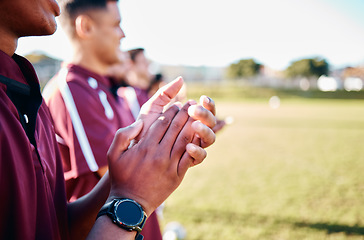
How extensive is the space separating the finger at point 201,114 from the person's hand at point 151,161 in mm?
50

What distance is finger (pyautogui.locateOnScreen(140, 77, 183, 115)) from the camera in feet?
3.65

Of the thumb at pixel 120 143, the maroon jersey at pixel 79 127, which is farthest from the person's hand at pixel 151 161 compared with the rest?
the maroon jersey at pixel 79 127

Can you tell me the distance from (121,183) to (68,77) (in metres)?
1.45

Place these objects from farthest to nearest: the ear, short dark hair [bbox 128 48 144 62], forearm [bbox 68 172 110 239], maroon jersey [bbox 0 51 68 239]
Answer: short dark hair [bbox 128 48 144 62]
the ear
forearm [bbox 68 172 110 239]
maroon jersey [bbox 0 51 68 239]

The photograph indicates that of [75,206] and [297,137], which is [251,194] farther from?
[297,137]

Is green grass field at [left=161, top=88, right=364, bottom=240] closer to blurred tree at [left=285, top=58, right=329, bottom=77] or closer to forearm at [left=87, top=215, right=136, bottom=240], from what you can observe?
forearm at [left=87, top=215, right=136, bottom=240]

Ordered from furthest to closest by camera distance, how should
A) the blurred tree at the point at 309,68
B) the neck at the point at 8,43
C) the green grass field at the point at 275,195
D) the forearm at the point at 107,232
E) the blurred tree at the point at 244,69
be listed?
1. the blurred tree at the point at 244,69
2. the blurred tree at the point at 309,68
3. the green grass field at the point at 275,195
4. the neck at the point at 8,43
5. the forearm at the point at 107,232

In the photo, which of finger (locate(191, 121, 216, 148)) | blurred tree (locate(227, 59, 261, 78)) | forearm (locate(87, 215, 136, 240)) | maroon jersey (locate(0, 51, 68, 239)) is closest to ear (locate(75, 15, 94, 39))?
maroon jersey (locate(0, 51, 68, 239))

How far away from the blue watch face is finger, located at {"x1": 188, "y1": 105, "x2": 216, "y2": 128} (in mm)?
403

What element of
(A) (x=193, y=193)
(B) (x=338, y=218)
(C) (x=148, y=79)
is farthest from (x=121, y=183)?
(C) (x=148, y=79)

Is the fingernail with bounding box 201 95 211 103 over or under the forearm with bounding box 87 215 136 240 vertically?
over

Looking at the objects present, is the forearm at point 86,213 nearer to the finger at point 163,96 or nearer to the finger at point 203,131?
the finger at point 163,96

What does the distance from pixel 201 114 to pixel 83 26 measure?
1.72 meters

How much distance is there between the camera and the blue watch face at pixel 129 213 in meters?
0.92
